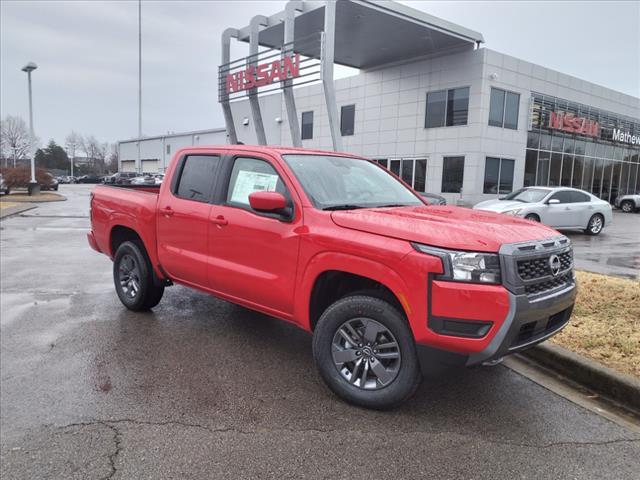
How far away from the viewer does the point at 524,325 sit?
124 inches

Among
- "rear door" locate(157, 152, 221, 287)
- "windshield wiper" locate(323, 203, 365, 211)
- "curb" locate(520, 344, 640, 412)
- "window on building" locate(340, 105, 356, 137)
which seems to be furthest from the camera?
"window on building" locate(340, 105, 356, 137)

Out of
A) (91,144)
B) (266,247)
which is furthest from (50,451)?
(91,144)

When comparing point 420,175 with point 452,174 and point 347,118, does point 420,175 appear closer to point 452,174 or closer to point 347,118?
point 452,174

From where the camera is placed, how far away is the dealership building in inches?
859

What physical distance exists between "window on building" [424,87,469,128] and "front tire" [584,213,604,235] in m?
10.5

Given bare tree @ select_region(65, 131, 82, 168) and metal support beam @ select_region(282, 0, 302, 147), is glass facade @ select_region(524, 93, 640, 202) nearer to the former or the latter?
metal support beam @ select_region(282, 0, 302, 147)

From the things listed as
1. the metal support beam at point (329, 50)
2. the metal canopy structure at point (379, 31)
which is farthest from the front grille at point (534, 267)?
the metal canopy structure at point (379, 31)

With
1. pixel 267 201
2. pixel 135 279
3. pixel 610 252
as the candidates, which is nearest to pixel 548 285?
pixel 267 201

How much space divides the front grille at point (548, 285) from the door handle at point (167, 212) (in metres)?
3.47

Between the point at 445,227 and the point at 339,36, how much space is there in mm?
23777

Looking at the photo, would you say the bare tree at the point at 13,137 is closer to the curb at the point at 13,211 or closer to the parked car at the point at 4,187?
the parked car at the point at 4,187

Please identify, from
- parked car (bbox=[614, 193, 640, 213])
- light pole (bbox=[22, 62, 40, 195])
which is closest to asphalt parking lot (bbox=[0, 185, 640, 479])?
light pole (bbox=[22, 62, 40, 195])

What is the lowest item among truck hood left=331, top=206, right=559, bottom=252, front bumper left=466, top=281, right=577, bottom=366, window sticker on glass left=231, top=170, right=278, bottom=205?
front bumper left=466, top=281, right=577, bottom=366

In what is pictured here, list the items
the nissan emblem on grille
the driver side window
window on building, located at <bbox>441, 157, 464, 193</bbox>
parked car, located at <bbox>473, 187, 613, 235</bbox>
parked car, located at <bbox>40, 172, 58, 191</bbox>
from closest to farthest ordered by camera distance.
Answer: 1. the nissan emblem on grille
2. the driver side window
3. parked car, located at <bbox>473, 187, 613, 235</bbox>
4. window on building, located at <bbox>441, 157, 464, 193</bbox>
5. parked car, located at <bbox>40, 172, 58, 191</bbox>
